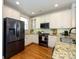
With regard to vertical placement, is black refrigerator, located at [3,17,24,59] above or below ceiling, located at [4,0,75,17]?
below

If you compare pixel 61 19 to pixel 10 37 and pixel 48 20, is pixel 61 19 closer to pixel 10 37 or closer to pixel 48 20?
pixel 48 20

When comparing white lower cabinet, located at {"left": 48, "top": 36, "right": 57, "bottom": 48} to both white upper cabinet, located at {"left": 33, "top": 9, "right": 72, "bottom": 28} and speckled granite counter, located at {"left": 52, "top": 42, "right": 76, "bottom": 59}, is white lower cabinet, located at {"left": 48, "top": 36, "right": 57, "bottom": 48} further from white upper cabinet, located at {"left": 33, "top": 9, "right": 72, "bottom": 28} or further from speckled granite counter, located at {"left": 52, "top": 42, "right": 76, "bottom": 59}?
speckled granite counter, located at {"left": 52, "top": 42, "right": 76, "bottom": 59}

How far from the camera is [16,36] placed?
3.33 m

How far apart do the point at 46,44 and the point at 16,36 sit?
7.43 ft

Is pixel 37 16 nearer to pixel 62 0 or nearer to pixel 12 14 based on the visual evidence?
pixel 12 14

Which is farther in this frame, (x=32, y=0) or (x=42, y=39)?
(x=42, y=39)

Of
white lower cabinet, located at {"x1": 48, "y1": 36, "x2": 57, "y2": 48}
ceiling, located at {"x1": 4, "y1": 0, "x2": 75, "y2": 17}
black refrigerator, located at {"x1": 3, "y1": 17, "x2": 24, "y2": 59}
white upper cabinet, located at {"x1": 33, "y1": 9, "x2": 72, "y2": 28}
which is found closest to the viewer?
black refrigerator, located at {"x1": 3, "y1": 17, "x2": 24, "y2": 59}

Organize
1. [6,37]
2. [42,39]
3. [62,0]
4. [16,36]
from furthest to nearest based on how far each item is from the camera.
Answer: [42,39], [16,36], [62,0], [6,37]

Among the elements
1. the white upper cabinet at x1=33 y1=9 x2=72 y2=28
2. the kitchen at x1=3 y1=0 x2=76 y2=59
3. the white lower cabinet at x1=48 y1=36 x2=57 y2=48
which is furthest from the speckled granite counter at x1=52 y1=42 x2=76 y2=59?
the white lower cabinet at x1=48 y1=36 x2=57 y2=48

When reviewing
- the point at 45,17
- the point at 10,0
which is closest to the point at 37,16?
the point at 45,17

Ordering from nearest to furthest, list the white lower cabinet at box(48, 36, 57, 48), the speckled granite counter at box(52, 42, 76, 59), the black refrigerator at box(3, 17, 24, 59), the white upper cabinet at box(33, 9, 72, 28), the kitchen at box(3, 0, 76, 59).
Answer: the speckled granite counter at box(52, 42, 76, 59), the black refrigerator at box(3, 17, 24, 59), the kitchen at box(3, 0, 76, 59), the white upper cabinet at box(33, 9, 72, 28), the white lower cabinet at box(48, 36, 57, 48)

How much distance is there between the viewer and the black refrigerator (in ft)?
9.26

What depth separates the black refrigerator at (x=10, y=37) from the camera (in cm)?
282

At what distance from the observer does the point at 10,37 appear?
297 centimetres
